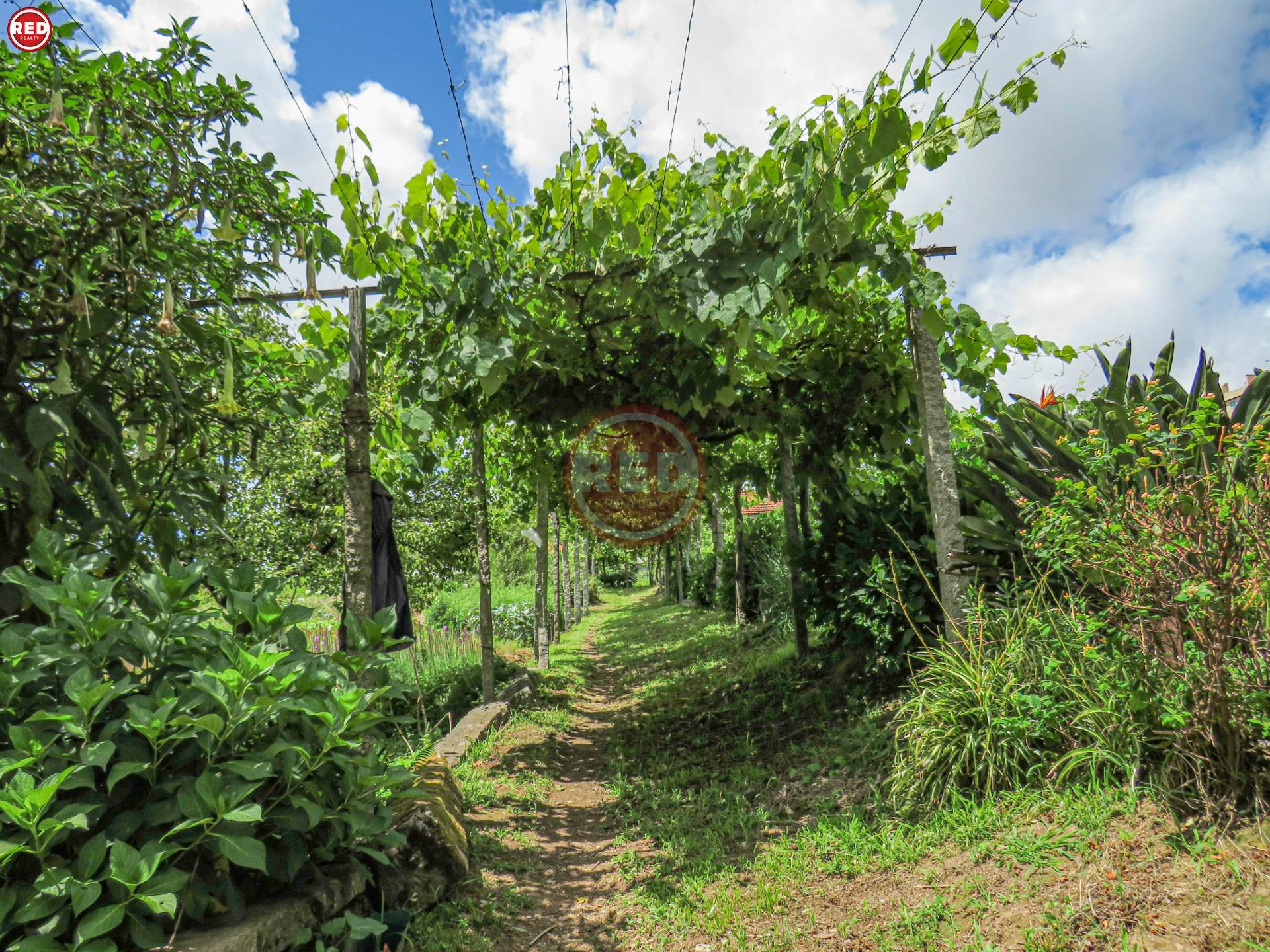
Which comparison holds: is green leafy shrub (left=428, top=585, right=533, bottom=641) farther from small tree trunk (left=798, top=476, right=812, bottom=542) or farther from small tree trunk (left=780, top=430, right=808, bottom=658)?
small tree trunk (left=780, top=430, right=808, bottom=658)

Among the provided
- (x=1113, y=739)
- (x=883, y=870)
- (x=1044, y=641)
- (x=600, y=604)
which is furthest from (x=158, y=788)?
(x=600, y=604)

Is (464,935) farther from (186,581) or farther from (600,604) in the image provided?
(600,604)

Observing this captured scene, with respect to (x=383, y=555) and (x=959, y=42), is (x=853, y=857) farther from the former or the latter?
(x=959, y=42)

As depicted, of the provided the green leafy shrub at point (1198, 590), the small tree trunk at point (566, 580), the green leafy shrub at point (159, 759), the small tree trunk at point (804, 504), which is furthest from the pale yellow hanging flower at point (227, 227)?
the small tree trunk at point (566, 580)

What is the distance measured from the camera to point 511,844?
4.23 m

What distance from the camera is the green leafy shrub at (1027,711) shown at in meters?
3.10

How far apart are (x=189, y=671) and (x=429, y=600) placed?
9326 mm

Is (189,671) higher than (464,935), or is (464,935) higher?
(189,671)

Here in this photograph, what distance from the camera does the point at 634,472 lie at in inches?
378

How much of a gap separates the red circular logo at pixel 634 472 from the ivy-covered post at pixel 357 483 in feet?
10.7

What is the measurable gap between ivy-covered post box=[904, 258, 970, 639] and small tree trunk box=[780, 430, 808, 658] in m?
2.01

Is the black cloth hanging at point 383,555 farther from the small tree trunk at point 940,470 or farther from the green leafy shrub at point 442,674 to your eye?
the small tree trunk at point 940,470

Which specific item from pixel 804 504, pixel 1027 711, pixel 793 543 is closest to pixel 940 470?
pixel 1027 711

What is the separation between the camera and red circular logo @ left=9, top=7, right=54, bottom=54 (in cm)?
256
